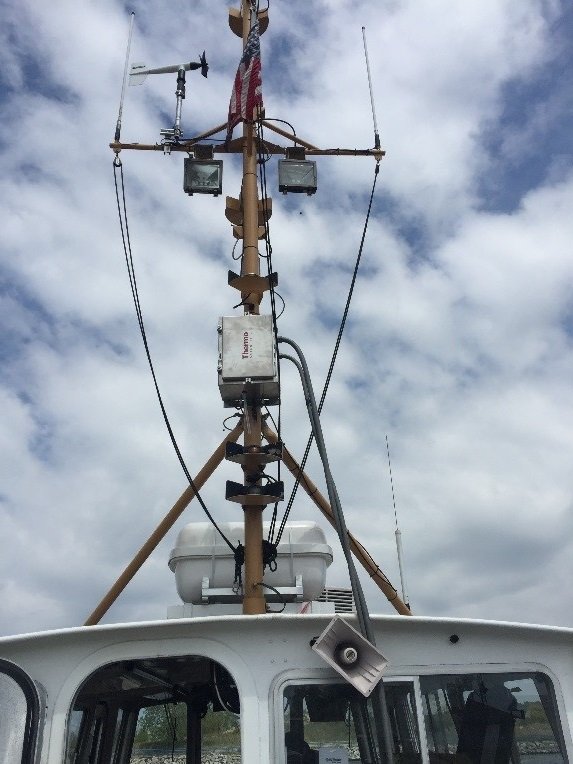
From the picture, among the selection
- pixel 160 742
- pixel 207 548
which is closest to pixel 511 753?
pixel 207 548

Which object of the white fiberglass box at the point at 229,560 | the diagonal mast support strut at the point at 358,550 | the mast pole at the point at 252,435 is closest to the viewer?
the mast pole at the point at 252,435

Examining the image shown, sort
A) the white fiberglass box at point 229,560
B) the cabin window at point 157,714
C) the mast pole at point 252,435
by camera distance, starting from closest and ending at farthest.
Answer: the cabin window at point 157,714 → the mast pole at point 252,435 → the white fiberglass box at point 229,560

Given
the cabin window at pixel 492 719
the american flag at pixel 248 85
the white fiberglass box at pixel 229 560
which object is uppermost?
the american flag at pixel 248 85

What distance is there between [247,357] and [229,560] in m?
2.35

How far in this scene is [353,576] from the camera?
160 inches

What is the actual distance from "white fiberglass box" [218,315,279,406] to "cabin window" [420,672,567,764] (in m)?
3.08

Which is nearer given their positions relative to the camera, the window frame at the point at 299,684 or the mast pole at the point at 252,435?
the window frame at the point at 299,684

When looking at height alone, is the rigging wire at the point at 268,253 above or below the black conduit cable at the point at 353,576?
above

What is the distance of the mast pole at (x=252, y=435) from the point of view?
19.8 feet

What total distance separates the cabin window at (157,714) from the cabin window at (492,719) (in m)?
1.56

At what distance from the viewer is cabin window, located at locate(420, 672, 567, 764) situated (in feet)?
13.0

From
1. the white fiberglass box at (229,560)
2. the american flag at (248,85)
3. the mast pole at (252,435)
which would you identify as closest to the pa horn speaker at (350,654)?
the mast pole at (252,435)

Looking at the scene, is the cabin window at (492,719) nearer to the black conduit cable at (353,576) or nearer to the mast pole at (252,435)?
the black conduit cable at (353,576)

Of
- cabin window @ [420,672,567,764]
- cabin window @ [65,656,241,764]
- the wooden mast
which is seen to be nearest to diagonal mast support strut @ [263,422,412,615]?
the wooden mast
